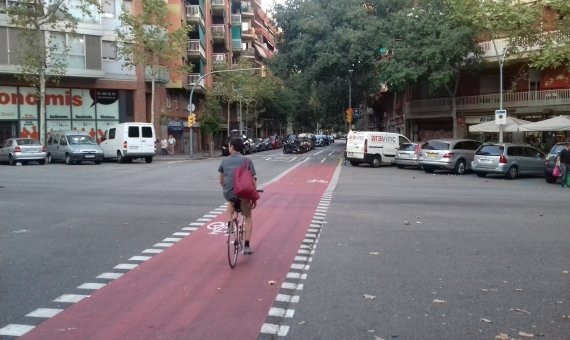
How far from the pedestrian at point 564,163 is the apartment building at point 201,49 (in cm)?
2769

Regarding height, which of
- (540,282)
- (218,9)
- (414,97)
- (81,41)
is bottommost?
(540,282)

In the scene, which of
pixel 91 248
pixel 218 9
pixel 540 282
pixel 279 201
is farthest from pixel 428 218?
pixel 218 9

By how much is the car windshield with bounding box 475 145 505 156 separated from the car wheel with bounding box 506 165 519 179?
32.9 inches

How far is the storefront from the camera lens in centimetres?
3881

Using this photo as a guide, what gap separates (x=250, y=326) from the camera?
17.3ft

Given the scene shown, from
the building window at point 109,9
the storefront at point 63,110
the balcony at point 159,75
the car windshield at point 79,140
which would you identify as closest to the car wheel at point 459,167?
the car windshield at point 79,140

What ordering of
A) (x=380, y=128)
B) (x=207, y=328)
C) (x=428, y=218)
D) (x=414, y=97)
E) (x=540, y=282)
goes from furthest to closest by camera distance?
(x=380, y=128)
(x=414, y=97)
(x=428, y=218)
(x=540, y=282)
(x=207, y=328)

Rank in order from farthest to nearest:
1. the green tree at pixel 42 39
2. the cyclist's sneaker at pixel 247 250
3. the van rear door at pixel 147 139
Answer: the green tree at pixel 42 39 < the van rear door at pixel 147 139 < the cyclist's sneaker at pixel 247 250

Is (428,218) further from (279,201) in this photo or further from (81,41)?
(81,41)

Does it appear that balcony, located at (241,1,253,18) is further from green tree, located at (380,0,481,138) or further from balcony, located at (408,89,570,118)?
green tree, located at (380,0,481,138)

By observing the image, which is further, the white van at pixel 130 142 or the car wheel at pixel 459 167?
the white van at pixel 130 142

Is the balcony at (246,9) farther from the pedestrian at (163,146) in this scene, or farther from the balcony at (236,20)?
the pedestrian at (163,146)

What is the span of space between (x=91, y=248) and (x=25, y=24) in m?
30.1

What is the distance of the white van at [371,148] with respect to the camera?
31.8m
